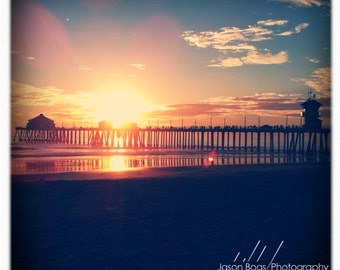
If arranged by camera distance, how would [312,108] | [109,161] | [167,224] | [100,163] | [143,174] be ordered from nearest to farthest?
1. [167,224]
2. [312,108]
3. [143,174]
4. [100,163]
5. [109,161]

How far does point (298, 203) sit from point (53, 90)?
224 inches

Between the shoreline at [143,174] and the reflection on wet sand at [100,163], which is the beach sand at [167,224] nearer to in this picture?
the shoreline at [143,174]

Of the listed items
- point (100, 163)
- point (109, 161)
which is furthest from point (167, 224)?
point (109, 161)

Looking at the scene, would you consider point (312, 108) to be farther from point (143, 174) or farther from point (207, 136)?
point (207, 136)

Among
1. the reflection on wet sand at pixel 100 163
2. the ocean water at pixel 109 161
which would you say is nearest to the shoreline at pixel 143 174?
the ocean water at pixel 109 161

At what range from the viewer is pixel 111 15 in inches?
295

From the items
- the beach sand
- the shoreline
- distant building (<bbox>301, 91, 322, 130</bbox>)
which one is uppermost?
distant building (<bbox>301, 91, 322, 130</bbox>)

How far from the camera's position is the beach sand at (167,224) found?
570 cm

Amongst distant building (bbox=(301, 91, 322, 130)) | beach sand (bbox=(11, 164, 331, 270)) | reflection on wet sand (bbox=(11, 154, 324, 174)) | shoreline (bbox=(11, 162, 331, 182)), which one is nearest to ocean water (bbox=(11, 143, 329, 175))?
reflection on wet sand (bbox=(11, 154, 324, 174))

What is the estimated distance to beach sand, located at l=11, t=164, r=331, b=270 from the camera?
18.7 ft

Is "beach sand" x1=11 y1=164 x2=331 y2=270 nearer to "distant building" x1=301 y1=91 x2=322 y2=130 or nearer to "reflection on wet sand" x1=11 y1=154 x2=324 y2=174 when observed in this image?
"distant building" x1=301 y1=91 x2=322 y2=130

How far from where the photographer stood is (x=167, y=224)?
6.30 metres

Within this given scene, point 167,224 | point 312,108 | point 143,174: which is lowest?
point 167,224
